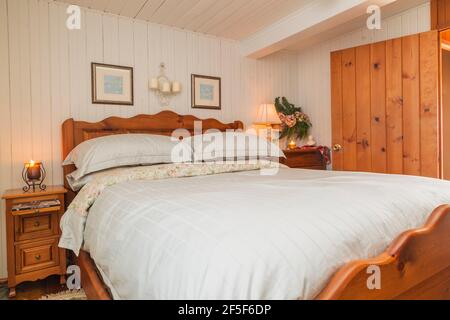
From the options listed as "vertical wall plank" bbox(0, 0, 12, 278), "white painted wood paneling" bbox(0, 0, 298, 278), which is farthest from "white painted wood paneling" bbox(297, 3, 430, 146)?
"vertical wall plank" bbox(0, 0, 12, 278)

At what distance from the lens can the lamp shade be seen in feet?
11.2

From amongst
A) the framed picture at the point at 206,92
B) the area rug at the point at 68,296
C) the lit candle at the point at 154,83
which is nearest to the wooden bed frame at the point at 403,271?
the area rug at the point at 68,296

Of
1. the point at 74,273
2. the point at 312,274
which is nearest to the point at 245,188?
the point at 312,274

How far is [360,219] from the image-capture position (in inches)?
39.2

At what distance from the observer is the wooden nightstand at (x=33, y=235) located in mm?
1981

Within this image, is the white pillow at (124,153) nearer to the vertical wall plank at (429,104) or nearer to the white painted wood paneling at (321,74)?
the vertical wall plank at (429,104)

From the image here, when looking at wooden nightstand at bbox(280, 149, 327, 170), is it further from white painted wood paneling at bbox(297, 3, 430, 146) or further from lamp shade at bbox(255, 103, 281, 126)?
lamp shade at bbox(255, 103, 281, 126)

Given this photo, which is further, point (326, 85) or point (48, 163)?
point (326, 85)

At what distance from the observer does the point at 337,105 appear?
9.80 feet

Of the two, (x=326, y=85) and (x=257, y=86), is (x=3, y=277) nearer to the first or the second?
(x=257, y=86)

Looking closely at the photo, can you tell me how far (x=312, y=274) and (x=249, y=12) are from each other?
2.56 metres

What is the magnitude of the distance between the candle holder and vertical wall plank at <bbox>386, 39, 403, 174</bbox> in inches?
113

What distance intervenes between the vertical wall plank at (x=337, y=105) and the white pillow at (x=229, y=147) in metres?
0.78

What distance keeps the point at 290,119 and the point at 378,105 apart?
1110 mm
